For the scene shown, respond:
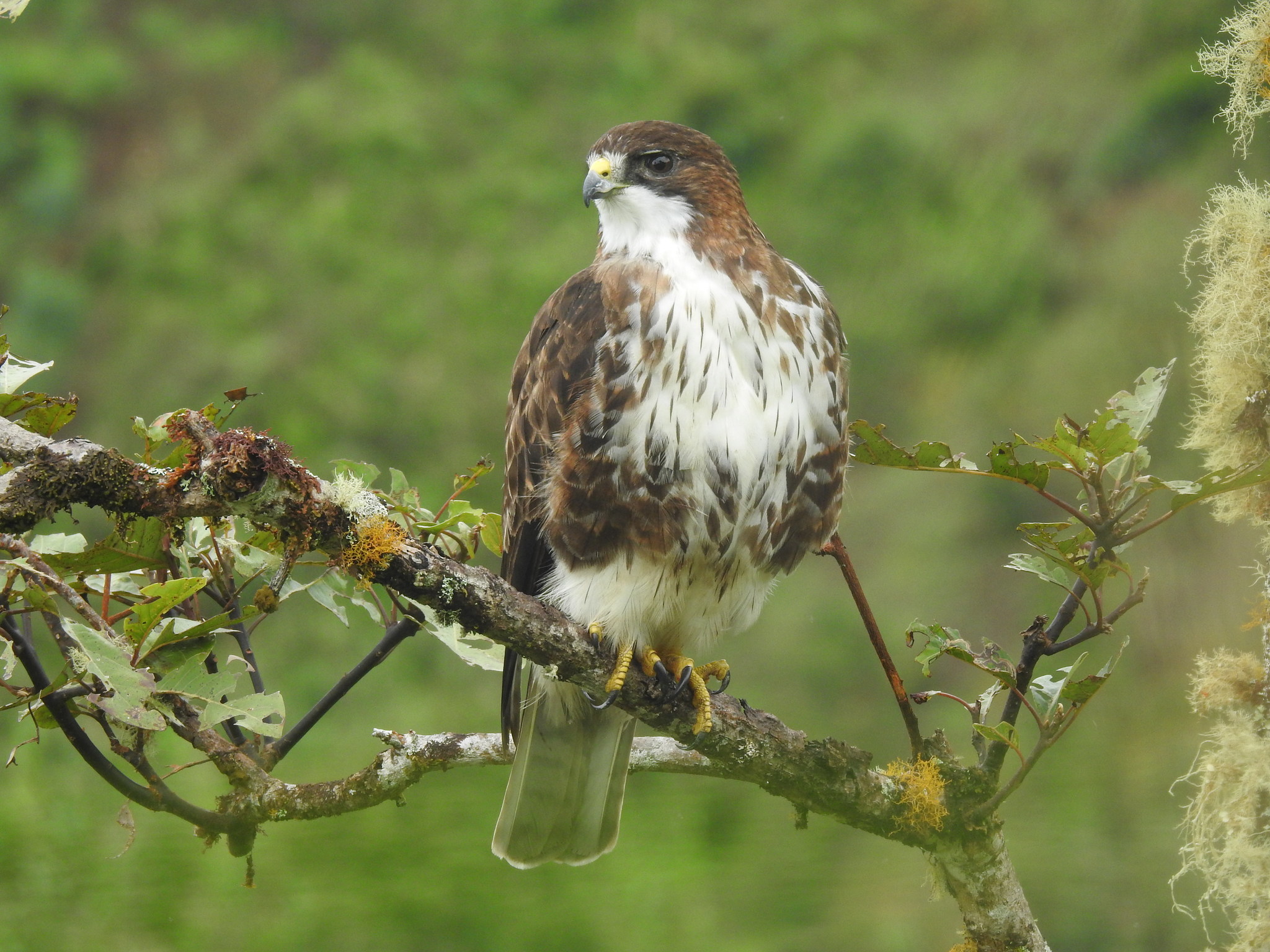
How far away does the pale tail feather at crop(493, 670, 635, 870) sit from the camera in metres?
1.76

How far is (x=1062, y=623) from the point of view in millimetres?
1269

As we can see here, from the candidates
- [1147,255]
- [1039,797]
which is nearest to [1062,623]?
[1039,797]

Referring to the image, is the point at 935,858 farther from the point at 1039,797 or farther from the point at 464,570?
the point at 1039,797

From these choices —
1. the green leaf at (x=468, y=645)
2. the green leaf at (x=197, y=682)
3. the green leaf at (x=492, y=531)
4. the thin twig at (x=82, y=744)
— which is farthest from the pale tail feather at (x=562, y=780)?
the green leaf at (x=197, y=682)

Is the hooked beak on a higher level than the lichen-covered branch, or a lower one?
higher

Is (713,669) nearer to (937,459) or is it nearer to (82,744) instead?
(937,459)

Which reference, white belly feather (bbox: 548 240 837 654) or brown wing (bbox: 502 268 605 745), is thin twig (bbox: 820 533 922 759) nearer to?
white belly feather (bbox: 548 240 837 654)

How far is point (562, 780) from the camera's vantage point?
5.80 ft

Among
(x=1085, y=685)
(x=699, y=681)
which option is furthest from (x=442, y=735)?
(x=1085, y=685)

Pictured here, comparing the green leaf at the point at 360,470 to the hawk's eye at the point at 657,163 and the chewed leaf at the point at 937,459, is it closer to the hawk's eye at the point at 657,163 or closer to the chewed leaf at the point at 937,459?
the chewed leaf at the point at 937,459

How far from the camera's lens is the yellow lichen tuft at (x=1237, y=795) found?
1177mm

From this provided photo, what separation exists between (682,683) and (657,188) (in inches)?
27.8

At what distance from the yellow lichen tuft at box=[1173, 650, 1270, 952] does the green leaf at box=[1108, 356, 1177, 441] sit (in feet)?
0.79

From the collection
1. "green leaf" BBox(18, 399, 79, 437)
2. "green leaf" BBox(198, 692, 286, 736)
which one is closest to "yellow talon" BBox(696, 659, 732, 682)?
"green leaf" BBox(198, 692, 286, 736)
